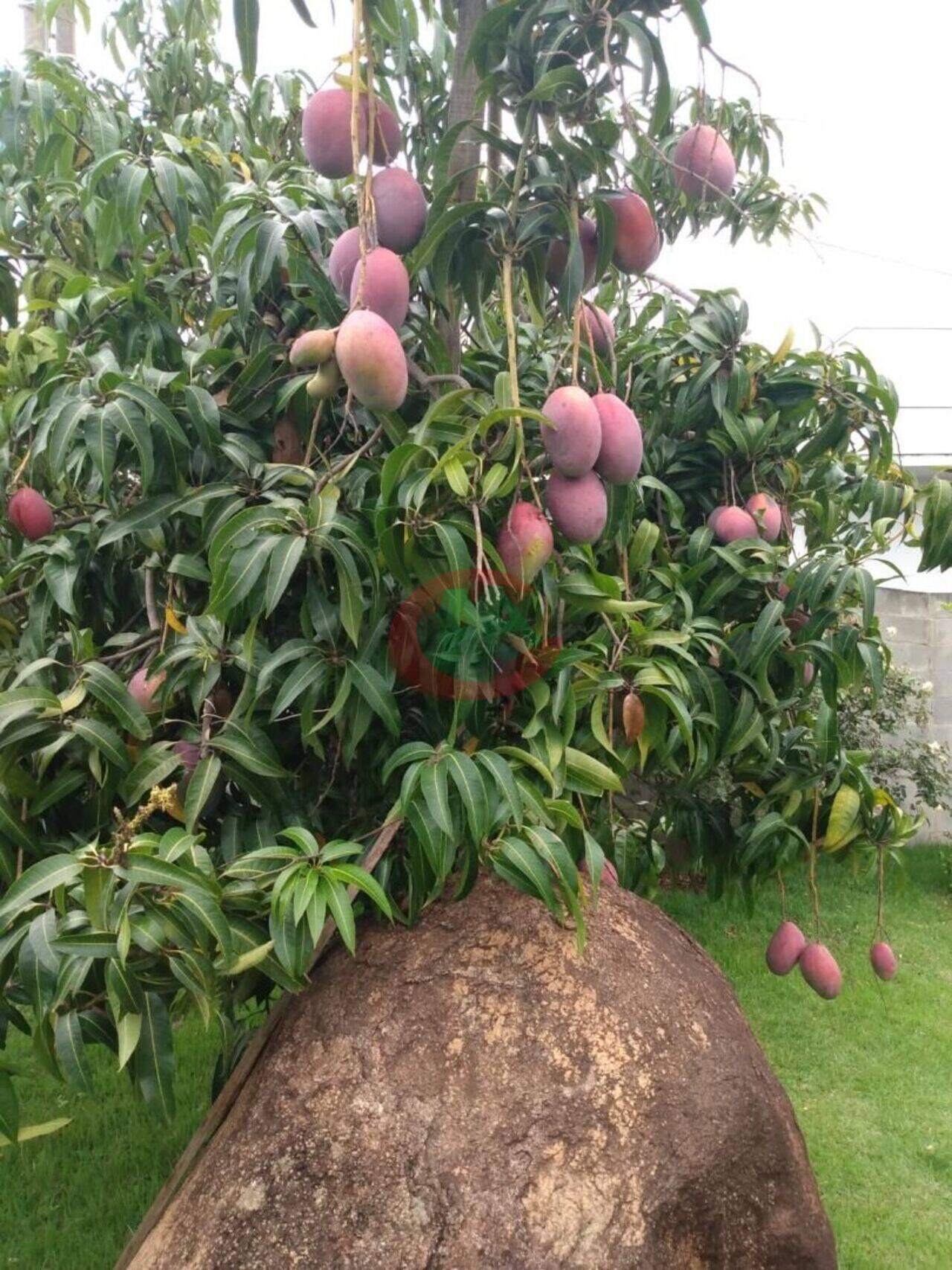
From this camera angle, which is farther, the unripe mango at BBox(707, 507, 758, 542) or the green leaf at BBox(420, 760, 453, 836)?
the unripe mango at BBox(707, 507, 758, 542)

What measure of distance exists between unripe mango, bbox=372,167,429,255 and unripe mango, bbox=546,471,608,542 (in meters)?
0.37

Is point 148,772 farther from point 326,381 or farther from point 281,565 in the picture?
point 326,381

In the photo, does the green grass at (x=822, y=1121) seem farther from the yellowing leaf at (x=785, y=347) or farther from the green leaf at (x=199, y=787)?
the green leaf at (x=199, y=787)

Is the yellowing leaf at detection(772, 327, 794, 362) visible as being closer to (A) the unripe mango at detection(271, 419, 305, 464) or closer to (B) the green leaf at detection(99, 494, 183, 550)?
(A) the unripe mango at detection(271, 419, 305, 464)

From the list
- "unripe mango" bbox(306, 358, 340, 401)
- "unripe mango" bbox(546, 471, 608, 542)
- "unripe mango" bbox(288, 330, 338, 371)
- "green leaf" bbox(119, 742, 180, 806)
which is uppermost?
"unripe mango" bbox(288, 330, 338, 371)

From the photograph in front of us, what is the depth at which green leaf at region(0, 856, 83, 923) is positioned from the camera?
1.21 metres

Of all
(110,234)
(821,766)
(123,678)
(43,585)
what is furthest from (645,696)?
(110,234)

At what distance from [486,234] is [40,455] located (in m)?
0.83

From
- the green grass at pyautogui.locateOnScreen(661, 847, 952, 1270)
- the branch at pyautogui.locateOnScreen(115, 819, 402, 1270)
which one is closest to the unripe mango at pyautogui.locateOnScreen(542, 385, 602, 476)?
the branch at pyautogui.locateOnScreen(115, 819, 402, 1270)

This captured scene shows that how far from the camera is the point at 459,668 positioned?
1.42 metres

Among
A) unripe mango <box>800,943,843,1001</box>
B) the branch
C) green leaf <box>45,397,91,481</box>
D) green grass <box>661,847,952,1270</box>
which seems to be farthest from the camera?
green grass <box>661,847,952,1270</box>

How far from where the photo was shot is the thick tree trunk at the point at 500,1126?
4.61ft

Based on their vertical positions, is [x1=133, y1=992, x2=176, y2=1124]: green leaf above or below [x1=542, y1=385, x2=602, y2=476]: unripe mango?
below

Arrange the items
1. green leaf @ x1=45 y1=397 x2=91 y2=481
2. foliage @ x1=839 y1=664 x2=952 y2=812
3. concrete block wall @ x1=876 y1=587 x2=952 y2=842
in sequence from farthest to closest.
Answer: concrete block wall @ x1=876 y1=587 x2=952 y2=842 → foliage @ x1=839 y1=664 x2=952 y2=812 → green leaf @ x1=45 y1=397 x2=91 y2=481
